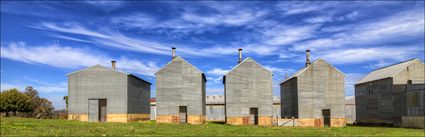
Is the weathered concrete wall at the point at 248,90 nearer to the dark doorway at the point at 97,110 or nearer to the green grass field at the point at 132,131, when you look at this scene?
the green grass field at the point at 132,131

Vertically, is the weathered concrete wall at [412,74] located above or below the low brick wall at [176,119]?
above

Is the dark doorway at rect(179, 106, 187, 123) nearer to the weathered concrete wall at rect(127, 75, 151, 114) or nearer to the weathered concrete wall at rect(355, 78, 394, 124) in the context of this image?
the weathered concrete wall at rect(127, 75, 151, 114)

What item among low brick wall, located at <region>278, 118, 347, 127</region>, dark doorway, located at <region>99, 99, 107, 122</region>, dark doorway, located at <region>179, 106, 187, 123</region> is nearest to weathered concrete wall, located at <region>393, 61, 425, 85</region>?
low brick wall, located at <region>278, 118, 347, 127</region>

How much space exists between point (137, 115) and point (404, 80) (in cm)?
3848

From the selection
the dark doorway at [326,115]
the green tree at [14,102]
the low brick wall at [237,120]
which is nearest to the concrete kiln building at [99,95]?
the low brick wall at [237,120]

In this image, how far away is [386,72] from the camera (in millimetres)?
64688

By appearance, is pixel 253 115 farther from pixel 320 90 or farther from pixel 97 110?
pixel 97 110

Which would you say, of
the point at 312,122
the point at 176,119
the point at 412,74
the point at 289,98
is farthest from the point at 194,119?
the point at 412,74

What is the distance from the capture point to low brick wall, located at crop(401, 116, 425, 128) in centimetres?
5378

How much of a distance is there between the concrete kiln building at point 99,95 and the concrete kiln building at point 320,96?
23.5 metres

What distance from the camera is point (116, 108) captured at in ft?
191

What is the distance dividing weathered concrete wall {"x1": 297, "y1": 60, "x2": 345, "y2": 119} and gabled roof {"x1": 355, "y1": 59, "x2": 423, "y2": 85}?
851 centimetres

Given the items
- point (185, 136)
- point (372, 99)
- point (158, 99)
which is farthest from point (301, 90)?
point (185, 136)

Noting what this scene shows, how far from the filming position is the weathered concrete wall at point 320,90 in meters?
58.1
